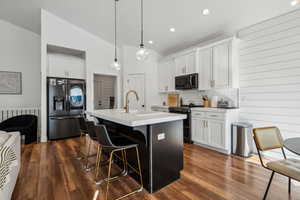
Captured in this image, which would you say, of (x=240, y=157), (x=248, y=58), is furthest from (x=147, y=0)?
(x=240, y=157)

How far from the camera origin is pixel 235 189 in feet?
6.41

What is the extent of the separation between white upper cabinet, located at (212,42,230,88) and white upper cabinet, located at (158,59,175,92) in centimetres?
152

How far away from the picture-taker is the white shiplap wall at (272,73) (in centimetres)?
273

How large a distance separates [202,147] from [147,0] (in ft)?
12.1

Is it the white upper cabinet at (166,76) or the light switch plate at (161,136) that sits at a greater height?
the white upper cabinet at (166,76)

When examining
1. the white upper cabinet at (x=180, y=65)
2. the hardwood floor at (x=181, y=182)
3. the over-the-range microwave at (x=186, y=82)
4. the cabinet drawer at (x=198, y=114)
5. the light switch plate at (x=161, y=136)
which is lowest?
the hardwood floor at (x=181, y=182)

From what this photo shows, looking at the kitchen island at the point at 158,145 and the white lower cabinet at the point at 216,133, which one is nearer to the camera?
the kitchen island at the point at 158,145

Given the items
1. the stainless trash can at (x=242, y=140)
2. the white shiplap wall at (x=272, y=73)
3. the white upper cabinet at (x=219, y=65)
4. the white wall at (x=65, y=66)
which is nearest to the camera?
the white shiplap wall at (x=272, y=73)

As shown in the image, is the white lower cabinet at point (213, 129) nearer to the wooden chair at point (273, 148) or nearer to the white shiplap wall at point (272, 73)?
the white shiplap wall at point (272, 73)

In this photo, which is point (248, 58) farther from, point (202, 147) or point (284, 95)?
point (202, 147)

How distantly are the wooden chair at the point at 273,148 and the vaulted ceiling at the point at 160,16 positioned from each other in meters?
2.42

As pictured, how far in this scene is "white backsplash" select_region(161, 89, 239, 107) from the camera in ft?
11.9

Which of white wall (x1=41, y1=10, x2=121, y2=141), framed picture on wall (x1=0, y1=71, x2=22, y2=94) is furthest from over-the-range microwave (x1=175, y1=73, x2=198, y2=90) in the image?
framed picture on wall (x1=0, y1=71, x2=22, y2=94)

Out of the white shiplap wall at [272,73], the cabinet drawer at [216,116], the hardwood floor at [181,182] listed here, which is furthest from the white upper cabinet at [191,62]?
the hardwood floor at [181,182]
